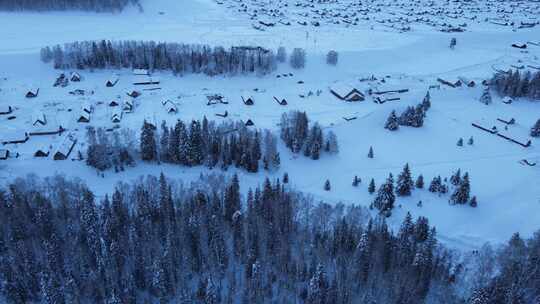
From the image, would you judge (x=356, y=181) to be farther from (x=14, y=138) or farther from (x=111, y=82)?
(x=111, y=82)

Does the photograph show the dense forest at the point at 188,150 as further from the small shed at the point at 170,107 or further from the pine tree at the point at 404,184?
the pine tree at the point at 404,184

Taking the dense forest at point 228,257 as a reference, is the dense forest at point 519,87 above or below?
above

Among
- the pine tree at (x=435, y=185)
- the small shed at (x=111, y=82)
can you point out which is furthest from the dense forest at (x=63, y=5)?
the pine tree at (x=435, y=185)

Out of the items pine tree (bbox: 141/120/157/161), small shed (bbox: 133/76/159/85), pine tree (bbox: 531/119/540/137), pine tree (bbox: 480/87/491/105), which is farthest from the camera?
small shed (bbox: 133/76/159/85)

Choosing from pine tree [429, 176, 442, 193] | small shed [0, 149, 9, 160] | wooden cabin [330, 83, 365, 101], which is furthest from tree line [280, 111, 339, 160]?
small shed [0, 149, 9, 160]

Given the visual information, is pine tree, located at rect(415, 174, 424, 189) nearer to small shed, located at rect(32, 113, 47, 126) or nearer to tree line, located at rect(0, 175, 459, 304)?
tree line, located at rect(0, 175, 459, 304)
